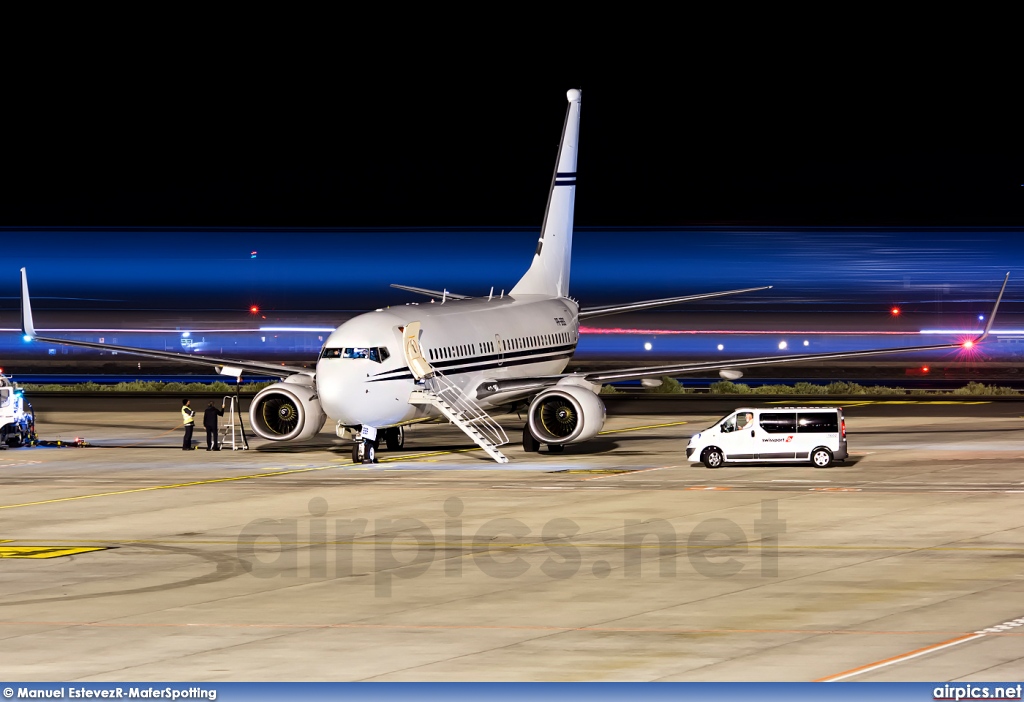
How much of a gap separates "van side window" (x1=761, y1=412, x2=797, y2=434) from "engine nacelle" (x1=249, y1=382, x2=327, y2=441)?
1433 cm

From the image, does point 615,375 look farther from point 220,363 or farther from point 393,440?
point 220,363

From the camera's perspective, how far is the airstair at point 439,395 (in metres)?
52.4

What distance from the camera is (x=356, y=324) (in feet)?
173

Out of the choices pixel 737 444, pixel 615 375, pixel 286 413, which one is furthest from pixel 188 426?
pixel 737 444

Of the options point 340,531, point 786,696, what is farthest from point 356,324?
point 786,696

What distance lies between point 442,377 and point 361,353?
345 centimetres

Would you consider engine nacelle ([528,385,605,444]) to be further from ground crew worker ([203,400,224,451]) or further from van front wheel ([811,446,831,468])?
ground crew worker ([203,400,224,451])

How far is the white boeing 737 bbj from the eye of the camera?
51.7 metres

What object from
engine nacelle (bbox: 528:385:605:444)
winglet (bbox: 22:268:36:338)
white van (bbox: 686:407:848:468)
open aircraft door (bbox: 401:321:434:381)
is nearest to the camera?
white van (bbox: 686:407:848:468)

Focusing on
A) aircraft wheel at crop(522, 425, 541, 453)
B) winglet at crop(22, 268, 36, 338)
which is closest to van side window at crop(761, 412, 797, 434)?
aircraft wheel at crop(522, 425, 541, 453)

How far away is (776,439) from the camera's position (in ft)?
166

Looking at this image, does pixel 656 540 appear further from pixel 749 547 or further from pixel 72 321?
pixel 72 321

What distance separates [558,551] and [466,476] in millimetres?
14137
